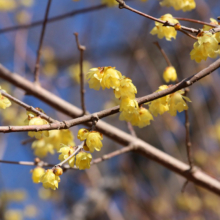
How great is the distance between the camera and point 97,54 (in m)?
5.60

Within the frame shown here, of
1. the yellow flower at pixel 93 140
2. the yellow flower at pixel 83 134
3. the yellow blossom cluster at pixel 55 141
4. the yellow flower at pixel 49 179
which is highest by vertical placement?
the yellow blossom cluster at pixel 55 141

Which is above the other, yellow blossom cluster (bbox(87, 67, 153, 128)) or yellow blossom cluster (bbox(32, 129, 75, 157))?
yellow blossom cluster (bbox(32, 129, 75, 157))

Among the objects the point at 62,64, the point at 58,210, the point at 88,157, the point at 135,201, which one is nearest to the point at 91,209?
the point at 135,201

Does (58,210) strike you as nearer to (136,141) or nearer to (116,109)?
(136,141)

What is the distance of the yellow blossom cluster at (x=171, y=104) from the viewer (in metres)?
1.08

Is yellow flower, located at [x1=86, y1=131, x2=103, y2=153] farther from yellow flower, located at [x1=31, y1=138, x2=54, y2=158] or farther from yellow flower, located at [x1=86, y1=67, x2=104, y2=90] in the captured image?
yellow flower, located at [x1=31, y1=138, x2=54, y2=158]

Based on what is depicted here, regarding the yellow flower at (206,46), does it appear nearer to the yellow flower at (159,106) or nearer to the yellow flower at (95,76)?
the yellow flower at (159,106)

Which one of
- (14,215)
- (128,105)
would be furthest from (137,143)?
(14,215)

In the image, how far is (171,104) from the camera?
3.57 feet

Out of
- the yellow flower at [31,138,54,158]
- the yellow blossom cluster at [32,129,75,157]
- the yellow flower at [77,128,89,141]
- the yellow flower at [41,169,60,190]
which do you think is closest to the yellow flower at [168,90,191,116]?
the yellow flower at [77,128,89,141]

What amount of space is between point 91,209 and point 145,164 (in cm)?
226

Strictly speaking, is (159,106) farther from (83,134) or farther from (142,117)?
(83,134)

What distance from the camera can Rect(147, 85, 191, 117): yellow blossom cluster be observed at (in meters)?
1.08

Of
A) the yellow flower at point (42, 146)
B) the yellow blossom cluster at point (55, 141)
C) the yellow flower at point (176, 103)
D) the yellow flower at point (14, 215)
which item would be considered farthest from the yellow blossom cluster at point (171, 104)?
the yellow flower at point (14, 215)
